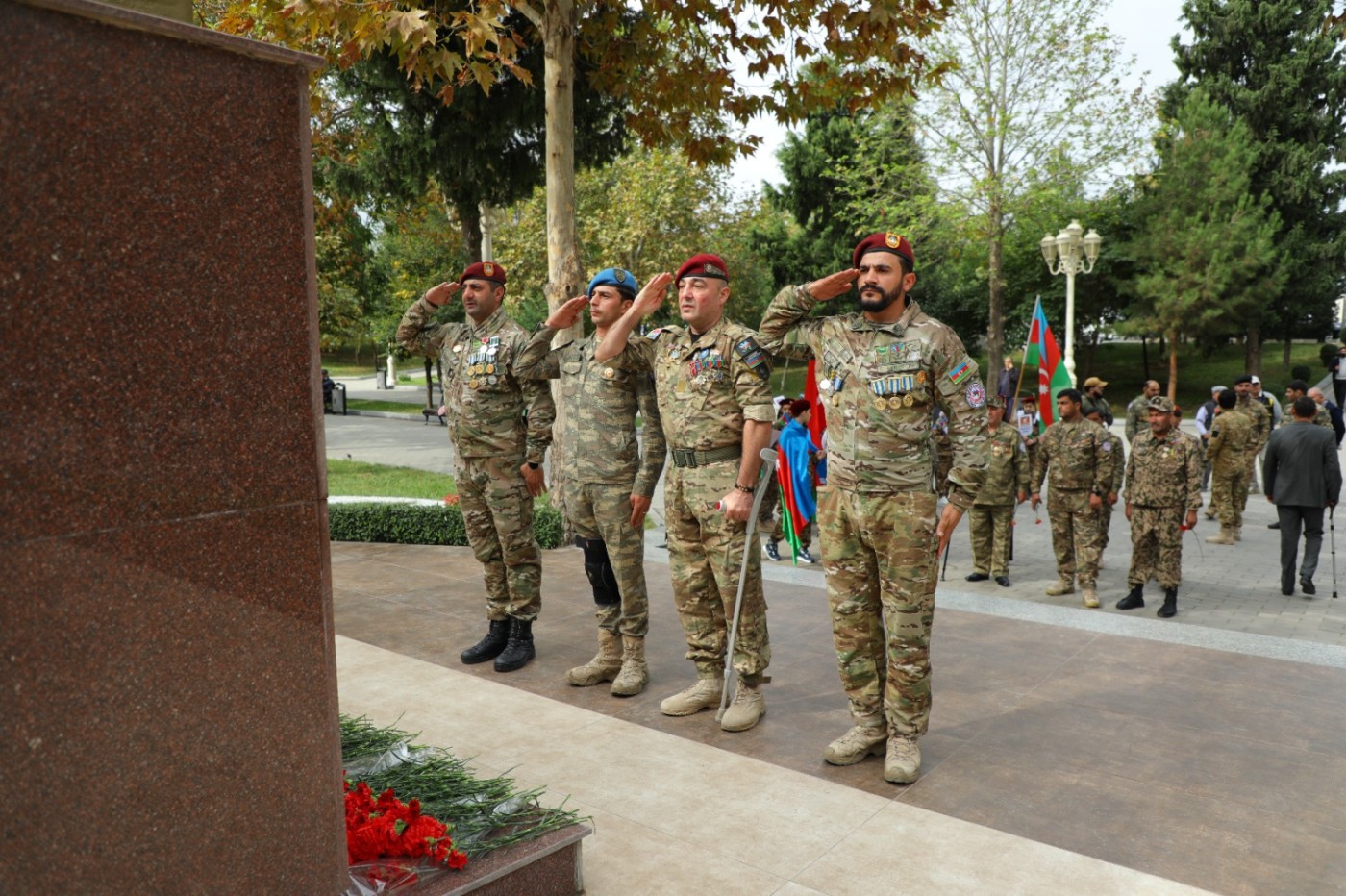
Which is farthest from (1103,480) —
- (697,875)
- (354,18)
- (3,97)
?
(3,97)

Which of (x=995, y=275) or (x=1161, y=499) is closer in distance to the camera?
(x=1161, y=499)

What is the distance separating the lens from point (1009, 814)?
12.6 ft

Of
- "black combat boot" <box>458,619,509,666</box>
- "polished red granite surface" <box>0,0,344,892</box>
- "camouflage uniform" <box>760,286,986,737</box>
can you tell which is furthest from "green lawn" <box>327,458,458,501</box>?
"polished red granite surface" <box>0,0,344,892</box>

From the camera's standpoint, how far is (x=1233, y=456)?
10.8 m

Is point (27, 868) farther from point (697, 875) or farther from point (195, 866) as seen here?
point (697, 875)

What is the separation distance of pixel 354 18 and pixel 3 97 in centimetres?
557

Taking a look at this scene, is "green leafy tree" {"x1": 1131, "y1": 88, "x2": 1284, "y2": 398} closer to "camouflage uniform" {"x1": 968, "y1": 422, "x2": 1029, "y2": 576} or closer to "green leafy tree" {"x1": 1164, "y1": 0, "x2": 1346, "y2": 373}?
"green leafy tree" {"x1": 1164, "y1": 0, "x2": 1346, "y2": 373}

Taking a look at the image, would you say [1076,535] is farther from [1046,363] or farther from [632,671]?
[632,671]

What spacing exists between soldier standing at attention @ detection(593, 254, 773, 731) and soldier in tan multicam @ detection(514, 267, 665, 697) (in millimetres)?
178

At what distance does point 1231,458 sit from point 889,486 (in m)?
8.42

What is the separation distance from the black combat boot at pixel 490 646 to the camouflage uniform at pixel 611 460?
2.85 feet

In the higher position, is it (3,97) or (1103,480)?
(3,97)

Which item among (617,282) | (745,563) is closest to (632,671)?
(745,563)

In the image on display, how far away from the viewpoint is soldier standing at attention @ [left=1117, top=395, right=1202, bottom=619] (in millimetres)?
7465
